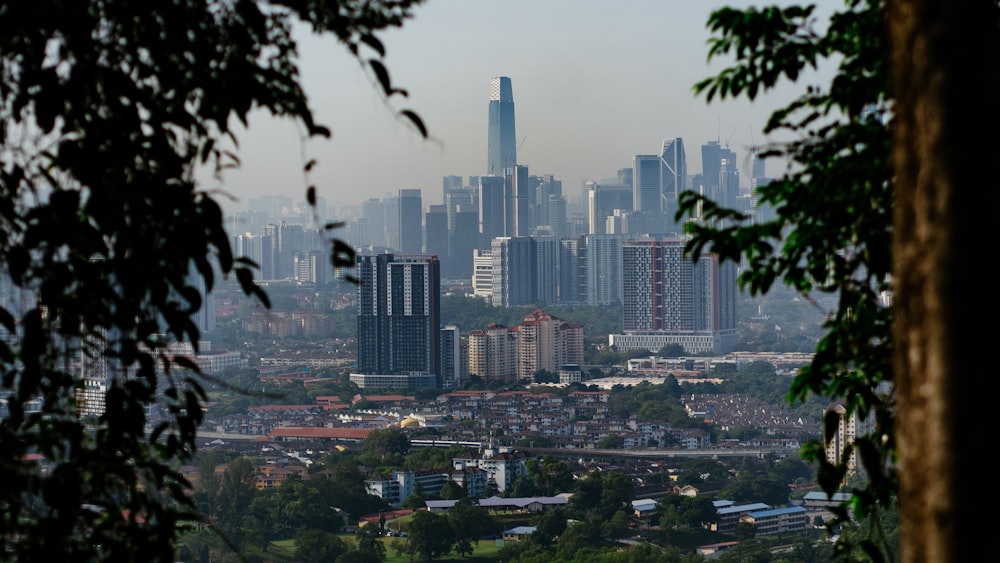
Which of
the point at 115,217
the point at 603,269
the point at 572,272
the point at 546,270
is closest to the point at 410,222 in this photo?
the point at 546,270

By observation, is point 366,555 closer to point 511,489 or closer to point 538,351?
point 511,489

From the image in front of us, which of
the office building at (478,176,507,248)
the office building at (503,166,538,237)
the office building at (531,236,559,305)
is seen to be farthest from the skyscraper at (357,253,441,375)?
the office building at (503,166,538,237)

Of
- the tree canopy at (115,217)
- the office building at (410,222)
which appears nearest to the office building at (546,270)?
the office building at (410,222)

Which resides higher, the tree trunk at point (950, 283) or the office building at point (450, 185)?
the office building at point (450, 185)

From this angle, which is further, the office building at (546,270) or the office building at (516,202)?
the office building at (516,202)

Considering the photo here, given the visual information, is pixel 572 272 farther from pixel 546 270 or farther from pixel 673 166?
pixel 673 166

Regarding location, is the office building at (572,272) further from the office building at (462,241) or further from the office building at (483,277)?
the office building at (462,241)
